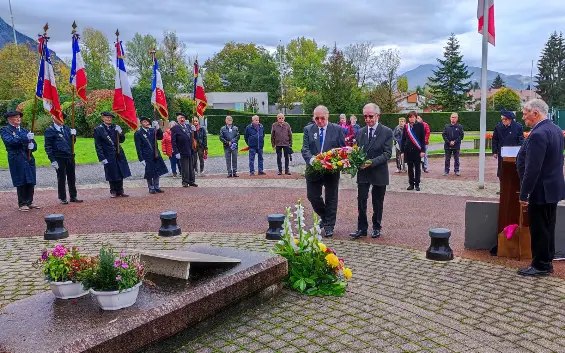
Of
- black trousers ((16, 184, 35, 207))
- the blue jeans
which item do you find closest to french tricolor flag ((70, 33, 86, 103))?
black trousers ((16, 184, 35, 207))

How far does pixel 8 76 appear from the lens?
5394 cm

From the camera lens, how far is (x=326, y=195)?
8.02m

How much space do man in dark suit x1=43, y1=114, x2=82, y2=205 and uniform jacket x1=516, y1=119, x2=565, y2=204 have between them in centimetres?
965

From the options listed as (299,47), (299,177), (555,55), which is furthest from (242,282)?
(299,47)

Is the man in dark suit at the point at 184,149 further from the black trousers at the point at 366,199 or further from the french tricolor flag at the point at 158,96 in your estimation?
the black trousers at the point at 366,199

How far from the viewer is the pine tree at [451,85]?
211 feet

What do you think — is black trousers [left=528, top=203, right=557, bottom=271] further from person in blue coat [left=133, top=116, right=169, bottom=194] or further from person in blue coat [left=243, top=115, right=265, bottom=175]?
person in blue coat [left=243, top=115, right=265, bottom=175]

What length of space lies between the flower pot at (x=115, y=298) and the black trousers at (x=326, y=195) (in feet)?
14.3

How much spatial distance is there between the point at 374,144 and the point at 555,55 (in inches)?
3133

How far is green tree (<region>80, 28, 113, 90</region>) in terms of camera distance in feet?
220

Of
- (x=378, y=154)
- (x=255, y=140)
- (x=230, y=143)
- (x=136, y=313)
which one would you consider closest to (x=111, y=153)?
(x=230, y=143)

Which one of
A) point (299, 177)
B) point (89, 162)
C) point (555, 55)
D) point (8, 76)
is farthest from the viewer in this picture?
point (555, 55)

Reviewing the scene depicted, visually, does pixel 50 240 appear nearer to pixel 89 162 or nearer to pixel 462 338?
pixel 462 338

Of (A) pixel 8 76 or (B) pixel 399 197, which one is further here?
(A) pixel 8 76
